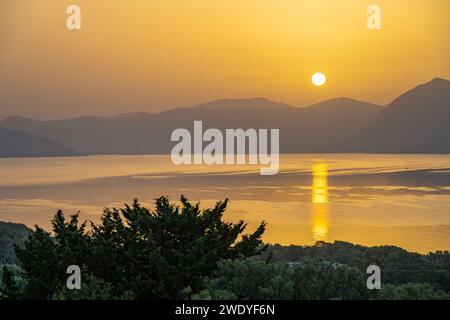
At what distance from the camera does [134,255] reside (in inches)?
452

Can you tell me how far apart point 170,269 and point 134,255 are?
731mm

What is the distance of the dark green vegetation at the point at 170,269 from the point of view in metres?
10.7

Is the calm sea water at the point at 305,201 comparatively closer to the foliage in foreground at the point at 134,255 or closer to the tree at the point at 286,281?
the foliage in foreground at the point at 134,255

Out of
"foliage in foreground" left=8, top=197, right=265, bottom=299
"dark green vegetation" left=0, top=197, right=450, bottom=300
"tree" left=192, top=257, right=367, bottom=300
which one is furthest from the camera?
"foliage in foreground" left=8, top=197, right=265, bottom=299

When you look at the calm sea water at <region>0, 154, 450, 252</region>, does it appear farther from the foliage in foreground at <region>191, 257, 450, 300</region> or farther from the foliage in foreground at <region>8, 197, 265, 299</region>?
the foliage in foreground at <region>191, 257, 450, 300</region>

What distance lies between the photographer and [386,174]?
10669 centimetres

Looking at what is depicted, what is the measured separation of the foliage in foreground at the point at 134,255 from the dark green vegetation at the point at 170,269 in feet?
0.06

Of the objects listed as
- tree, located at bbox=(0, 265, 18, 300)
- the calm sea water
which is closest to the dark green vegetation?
tree, located at bbox=(0, 265, 18, 300)

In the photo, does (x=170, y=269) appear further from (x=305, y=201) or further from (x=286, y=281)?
(x=305, y=201)

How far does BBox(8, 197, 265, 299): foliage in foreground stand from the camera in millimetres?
10914

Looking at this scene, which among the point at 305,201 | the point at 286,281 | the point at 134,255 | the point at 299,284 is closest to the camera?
the point at 286,281

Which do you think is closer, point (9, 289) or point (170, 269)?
point (9, 289)

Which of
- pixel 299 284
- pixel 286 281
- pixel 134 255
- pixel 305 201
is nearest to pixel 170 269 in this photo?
pixel 134 255

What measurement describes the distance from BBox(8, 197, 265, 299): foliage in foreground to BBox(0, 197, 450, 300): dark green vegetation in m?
0.02
